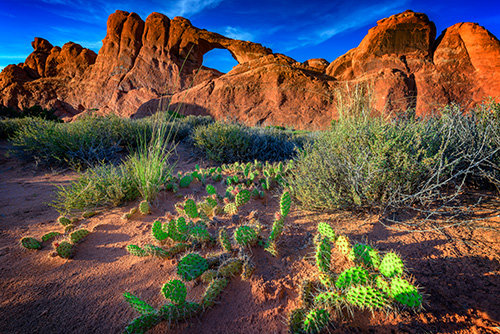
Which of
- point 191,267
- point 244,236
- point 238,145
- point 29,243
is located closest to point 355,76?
point 238,145

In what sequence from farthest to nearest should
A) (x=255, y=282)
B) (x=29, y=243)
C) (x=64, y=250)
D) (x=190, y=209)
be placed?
(x=190, y=209)
(x=29, y=243)
(x=64, y=250)
(x=255, y=282)

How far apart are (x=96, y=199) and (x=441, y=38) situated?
60.7 feet

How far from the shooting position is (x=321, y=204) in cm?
229

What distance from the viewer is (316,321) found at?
1.12 m

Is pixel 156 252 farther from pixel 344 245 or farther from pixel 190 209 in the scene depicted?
pixel 344 245

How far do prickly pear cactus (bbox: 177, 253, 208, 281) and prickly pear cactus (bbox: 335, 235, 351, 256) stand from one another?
92 centimetres

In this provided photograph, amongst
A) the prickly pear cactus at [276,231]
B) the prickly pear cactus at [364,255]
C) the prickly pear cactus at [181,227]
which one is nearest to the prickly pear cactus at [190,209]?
the prickly pear cactus at [181,227]

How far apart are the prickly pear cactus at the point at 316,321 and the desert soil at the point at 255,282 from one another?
69 mm

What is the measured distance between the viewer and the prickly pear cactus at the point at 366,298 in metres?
1.16

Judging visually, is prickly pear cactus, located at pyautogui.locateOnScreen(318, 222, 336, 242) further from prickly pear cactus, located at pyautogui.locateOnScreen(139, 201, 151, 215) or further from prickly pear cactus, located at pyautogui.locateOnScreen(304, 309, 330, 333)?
prickly pear cactus, located at pyautogui.locateOnScreen(139, 201, 151, 215)

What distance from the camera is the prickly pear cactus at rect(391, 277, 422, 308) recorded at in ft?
3.76

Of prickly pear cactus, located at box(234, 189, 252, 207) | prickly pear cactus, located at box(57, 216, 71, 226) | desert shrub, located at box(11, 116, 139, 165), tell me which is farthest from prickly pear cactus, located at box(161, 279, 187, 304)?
desert shrub, located at box(11, 116, 139, 165)

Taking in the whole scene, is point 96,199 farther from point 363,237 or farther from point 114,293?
point 363,237

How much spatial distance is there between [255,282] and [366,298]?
65 centimetres
